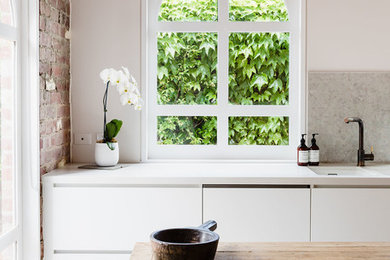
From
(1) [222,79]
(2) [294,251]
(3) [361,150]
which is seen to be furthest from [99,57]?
(2) [294,251]

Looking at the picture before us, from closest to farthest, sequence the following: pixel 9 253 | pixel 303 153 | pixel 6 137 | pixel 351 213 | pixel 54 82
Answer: pixel 6 137 < pixel 9 253 < pixel 351 213 < pixel 54 82 < pixel 303 153

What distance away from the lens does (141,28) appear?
357 centimetres

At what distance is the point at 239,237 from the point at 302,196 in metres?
0.46

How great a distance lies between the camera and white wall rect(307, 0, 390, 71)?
354cm

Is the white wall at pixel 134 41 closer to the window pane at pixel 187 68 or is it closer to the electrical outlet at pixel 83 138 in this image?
the electrical outlet at pixel 83 138

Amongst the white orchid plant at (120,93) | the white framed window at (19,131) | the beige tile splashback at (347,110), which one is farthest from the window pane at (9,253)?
the beige tile splashback at (347,110)

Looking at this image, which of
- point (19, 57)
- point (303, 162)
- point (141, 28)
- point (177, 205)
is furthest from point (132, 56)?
point (303, 162)

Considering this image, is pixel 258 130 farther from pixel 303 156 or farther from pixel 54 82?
pixel 54 82

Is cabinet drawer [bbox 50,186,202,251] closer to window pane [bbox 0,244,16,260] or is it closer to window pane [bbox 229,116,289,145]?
window pane [bbox 0,244,16,260]

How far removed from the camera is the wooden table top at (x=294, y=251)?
1.44 m

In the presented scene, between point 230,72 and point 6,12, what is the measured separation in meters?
1.70

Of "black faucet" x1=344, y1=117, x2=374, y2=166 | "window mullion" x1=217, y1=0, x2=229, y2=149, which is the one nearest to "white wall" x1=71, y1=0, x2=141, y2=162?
"window mullion" x1=217, y1=0, x2=229, y2=149

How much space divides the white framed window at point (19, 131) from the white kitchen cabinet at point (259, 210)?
1052 millimetres

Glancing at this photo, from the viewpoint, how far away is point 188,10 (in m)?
3.70
